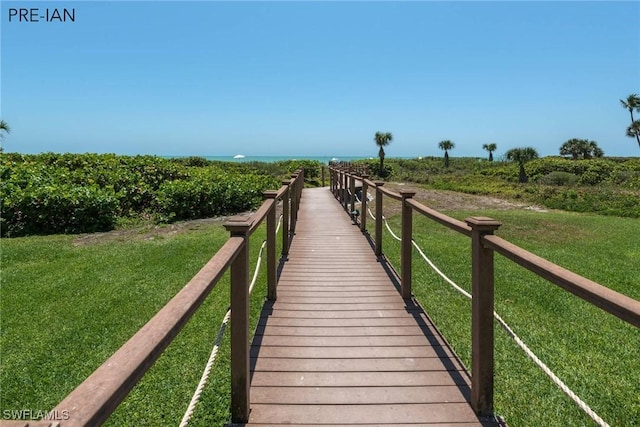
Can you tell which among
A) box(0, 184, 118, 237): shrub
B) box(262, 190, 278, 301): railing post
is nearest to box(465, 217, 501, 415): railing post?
box(262, 190, 278, 301): railing post

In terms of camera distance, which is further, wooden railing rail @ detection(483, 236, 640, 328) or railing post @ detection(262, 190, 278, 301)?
railing post @ detection(262, 190, 278, 301)

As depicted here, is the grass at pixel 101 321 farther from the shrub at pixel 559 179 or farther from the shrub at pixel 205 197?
the shrub at pixel 559 179

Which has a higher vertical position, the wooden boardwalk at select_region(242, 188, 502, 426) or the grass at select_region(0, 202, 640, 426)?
the wooden boardwalk at select_region(242, 188, 502, 426)

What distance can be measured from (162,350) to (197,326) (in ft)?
11.2

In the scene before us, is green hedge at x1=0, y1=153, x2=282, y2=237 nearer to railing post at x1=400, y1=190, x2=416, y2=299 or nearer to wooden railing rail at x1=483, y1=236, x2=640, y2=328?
railing post at x1=400, y1=190, x2=416, y2=299

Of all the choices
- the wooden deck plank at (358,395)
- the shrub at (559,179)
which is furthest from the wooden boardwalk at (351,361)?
the shrub at (559,179)

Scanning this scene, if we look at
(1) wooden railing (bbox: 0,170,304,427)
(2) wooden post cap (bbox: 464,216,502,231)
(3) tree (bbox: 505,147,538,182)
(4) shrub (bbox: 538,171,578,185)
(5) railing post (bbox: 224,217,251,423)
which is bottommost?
(5) railing post (bbox: 224,217,251,423)

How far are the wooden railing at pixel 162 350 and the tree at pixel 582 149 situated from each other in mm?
58940

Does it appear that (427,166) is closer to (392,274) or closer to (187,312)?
(392,274)

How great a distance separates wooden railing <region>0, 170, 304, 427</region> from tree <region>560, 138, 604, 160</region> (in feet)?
193

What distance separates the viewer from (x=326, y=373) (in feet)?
9.16

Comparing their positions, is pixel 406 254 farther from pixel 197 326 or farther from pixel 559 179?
pixel 559 179

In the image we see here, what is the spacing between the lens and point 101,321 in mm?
4602

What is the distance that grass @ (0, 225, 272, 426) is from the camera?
3.16 m
